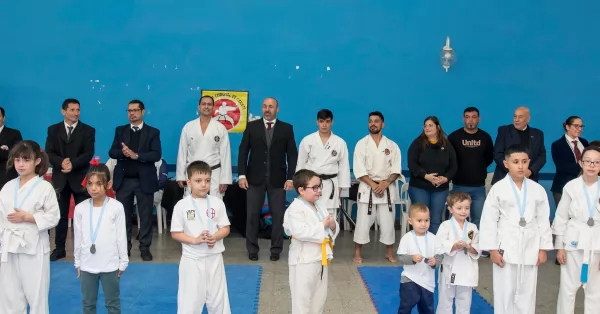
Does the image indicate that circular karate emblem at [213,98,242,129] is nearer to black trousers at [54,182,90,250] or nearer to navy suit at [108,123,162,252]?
navy suit at [108,123,162,252]

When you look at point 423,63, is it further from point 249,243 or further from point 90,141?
point 90,141

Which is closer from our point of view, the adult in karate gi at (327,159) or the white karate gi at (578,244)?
the white karate gi at (578,244)

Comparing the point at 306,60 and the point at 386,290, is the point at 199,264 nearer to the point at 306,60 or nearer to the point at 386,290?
the point at 386,290

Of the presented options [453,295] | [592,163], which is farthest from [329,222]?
[592,163]

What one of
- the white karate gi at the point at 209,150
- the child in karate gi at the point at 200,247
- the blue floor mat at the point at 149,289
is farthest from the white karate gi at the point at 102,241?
the white karate gi at the point at 209,150

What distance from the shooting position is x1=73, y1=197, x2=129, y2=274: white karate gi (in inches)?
136

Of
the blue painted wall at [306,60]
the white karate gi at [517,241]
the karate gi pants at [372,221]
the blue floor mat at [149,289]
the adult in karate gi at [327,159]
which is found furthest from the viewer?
the blue painted wall at [306,60]


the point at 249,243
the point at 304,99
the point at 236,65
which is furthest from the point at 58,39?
the point at 249,243

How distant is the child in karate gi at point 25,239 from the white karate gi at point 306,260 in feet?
4.94

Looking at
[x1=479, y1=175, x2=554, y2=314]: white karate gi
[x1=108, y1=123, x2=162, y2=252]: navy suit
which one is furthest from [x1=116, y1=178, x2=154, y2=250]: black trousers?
[x1=479, y1=175, x2=554, y2=314]: white karate gi

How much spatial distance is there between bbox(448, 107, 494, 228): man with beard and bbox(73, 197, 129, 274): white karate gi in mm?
3480

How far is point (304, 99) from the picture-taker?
24.0ft

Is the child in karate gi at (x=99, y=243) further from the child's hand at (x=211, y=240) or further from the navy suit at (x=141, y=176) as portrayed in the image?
the navy suit at (x=141, y=176)

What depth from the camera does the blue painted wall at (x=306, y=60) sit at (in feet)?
23.7
